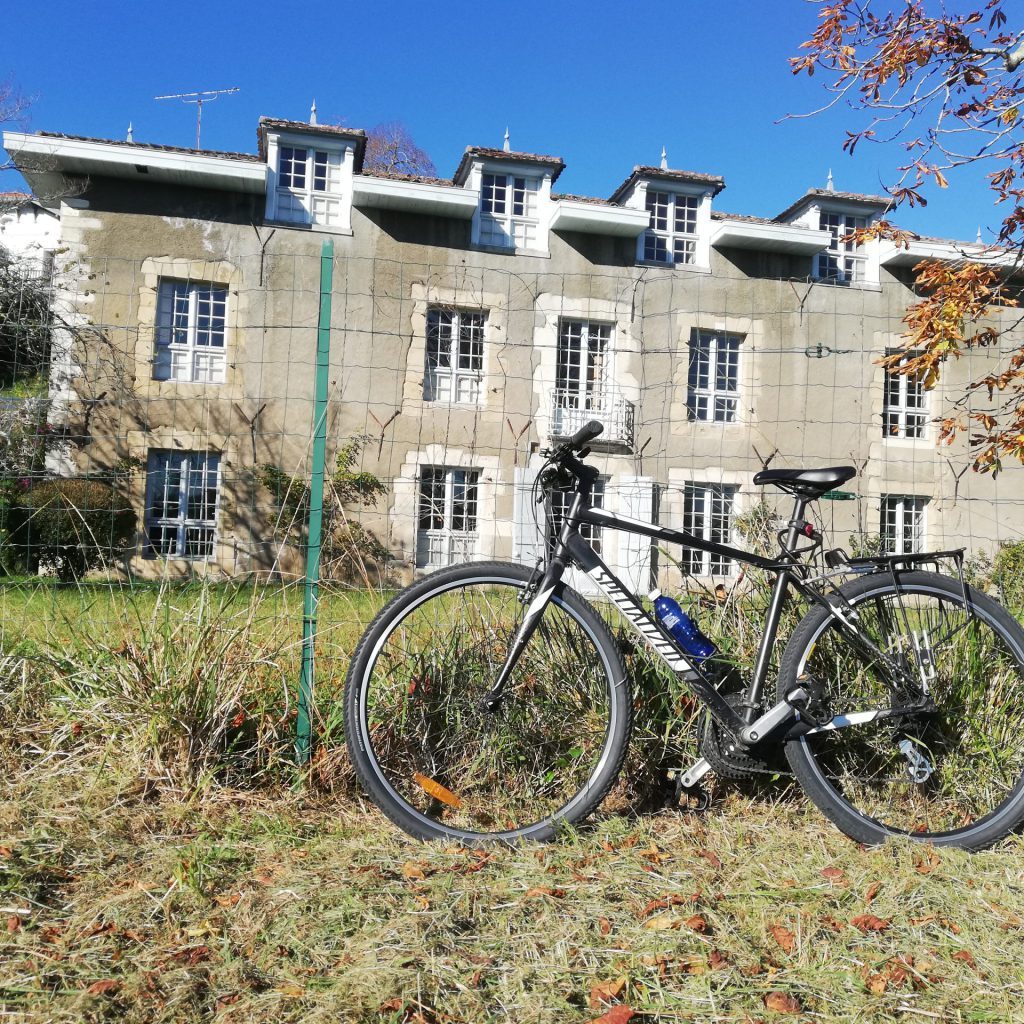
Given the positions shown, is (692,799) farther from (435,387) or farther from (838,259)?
(838,259)

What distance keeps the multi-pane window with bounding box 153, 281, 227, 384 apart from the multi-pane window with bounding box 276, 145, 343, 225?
6.41 feet

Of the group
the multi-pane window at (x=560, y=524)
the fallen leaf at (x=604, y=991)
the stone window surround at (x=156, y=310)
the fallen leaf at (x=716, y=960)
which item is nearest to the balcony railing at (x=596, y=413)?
the stone window surround at (x=156, y=310)

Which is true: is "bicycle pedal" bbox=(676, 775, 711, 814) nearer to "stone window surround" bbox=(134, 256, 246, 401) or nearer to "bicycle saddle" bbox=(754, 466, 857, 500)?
"bicycle saddle" bbox=(754, 466, 857, 500)

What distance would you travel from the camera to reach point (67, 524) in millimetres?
6348

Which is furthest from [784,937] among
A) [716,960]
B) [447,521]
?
[447,521]

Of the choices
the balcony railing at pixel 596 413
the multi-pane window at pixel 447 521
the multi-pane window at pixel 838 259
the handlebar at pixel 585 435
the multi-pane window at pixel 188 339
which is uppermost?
the multi-pane window at pixel 838 259

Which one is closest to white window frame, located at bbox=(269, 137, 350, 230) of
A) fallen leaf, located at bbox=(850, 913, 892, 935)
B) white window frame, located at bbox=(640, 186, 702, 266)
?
white window frame, located at bbox=(640, 186, 702, 266)

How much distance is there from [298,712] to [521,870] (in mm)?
1007

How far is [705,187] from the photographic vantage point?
53.2ft

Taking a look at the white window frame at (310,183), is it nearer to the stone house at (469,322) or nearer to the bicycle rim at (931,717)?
the stone house at (469,322)

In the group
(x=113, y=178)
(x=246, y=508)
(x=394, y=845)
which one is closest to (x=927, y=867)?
(x=394, y=845)

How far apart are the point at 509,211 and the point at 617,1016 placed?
607 inches

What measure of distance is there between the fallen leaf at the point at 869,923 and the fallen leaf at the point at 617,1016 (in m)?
0.71

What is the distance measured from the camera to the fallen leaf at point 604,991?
64.9 inches
